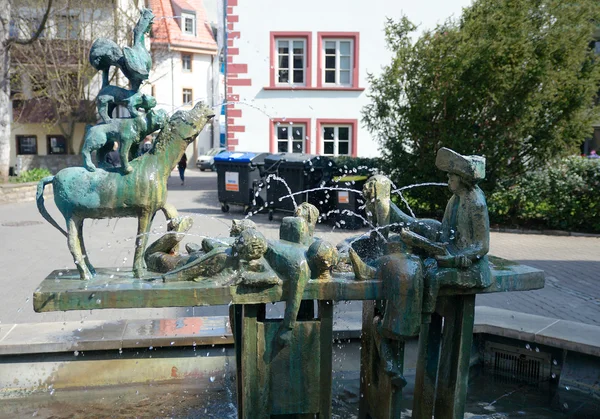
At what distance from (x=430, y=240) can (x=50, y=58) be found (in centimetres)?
2797

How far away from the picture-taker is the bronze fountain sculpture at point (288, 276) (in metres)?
3.79

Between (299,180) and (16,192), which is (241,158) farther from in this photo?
(16,192)

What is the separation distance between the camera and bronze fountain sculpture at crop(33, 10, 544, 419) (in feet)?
12.4

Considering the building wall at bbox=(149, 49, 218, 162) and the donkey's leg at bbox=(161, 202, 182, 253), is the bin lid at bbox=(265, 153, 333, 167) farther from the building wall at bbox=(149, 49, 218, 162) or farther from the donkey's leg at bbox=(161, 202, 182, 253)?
the building wall at bbox=(149, 49, 218, 162)

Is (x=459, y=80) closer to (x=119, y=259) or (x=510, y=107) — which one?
(x=510, y=107)

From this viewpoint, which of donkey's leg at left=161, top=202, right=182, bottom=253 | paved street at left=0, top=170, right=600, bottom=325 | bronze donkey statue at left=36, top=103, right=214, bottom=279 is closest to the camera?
bronze donkey statue at left=36, top=103, right=214, bottom=279

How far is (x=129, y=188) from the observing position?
158 inches

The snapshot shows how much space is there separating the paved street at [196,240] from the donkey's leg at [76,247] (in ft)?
2.15

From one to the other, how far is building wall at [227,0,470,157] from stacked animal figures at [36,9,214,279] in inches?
681

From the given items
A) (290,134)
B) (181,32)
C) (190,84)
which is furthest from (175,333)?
(181,32)

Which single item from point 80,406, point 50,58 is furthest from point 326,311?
point 50,58

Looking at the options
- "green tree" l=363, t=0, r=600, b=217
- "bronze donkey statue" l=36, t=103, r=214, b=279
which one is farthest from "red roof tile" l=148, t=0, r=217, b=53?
"bronze donkey statue" l=36, t=103, r=214, b=279

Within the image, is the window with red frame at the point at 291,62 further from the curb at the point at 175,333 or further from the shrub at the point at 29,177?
the curb at the point at 175,333

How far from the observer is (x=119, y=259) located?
10.6 metres
